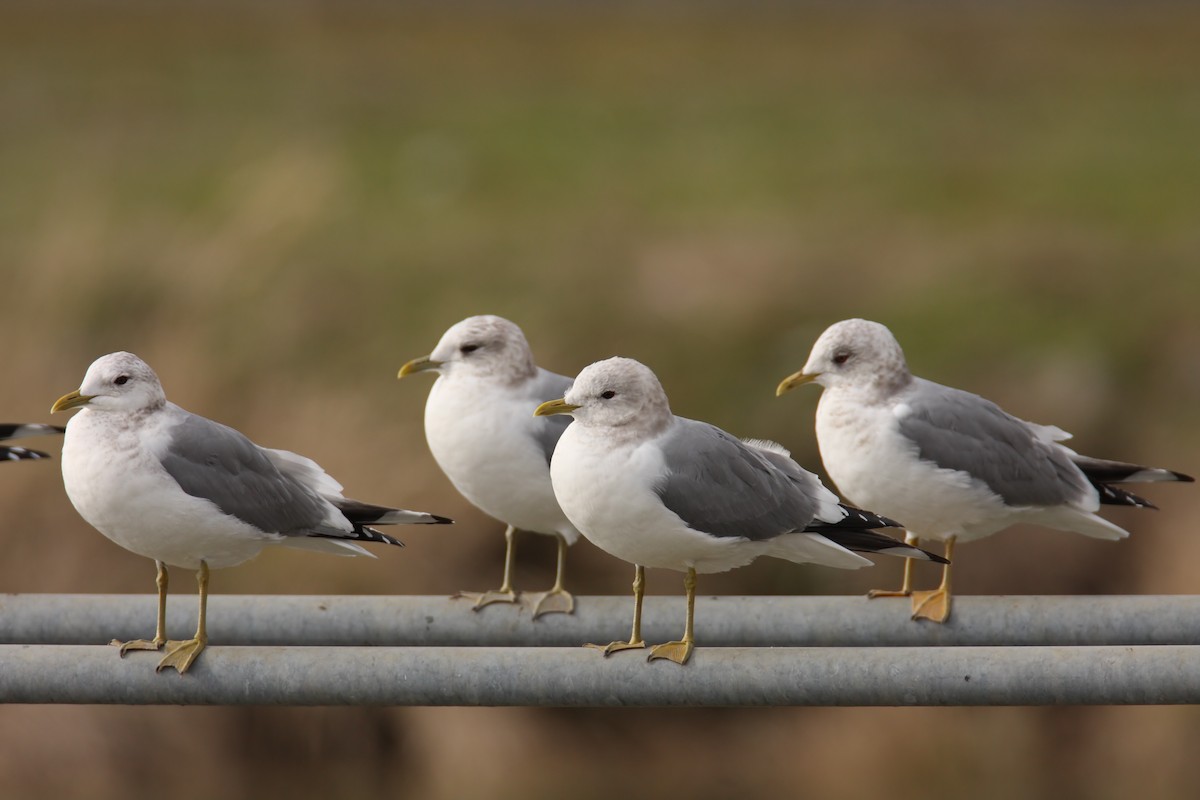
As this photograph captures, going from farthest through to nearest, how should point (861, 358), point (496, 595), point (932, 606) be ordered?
point (496, 595) → point (861, 358) → point (932, 606)

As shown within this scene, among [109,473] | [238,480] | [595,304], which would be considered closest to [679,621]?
[238,480]

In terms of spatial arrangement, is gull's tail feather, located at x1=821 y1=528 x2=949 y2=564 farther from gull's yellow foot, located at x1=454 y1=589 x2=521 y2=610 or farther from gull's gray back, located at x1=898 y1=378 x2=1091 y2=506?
gull's yellow foot, located at x1=454 y1=589 x2=521 y2=610

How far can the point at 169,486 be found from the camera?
3051 millimetres

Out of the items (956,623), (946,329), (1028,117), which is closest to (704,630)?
(956,623)

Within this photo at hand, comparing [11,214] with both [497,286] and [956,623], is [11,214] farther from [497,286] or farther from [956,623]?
[956,623]

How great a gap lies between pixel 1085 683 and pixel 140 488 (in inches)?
66.7

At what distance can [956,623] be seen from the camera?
348cm

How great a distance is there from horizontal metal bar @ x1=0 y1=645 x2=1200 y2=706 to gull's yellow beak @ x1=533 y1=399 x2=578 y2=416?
1.50 ft

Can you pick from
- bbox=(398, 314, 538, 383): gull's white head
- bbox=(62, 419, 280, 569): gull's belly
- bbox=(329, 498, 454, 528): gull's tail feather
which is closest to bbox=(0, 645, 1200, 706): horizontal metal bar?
bbox=(62, 419, 280, 569): gull's belly

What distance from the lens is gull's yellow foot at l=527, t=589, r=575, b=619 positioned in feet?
12.0

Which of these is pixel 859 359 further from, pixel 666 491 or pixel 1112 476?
pixel 666 491

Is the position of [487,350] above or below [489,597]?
above

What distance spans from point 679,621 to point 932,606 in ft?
1.84

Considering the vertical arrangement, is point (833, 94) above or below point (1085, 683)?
above
